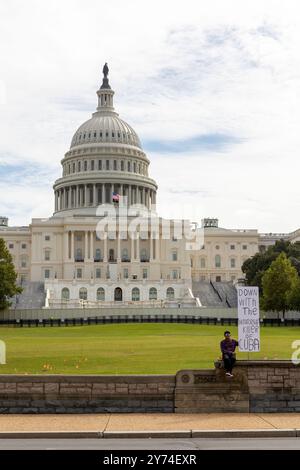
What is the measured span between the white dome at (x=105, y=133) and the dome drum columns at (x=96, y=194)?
40.2 ft

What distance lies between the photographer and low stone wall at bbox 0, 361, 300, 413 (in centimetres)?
2694

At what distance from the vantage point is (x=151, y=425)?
79.8 feet

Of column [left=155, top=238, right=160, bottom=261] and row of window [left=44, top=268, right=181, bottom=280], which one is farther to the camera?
column [left=155, top=238, right=160, bottom=261]

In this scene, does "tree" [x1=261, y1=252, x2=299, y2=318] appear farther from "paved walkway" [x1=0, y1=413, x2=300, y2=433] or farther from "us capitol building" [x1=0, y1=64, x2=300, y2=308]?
"paved walkway" [x1=0, y1=413, x2=300, y2=433]

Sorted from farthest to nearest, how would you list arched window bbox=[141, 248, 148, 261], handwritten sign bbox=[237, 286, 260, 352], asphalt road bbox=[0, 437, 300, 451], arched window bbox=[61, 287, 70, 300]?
arched window bbox=[141, 248, 148, 261], arched window bbox=[61, 287, 70, 300], handwritten sign bbox=[237, 286, 260, 352], asphalt road bbox=[0, 437, 300, 451]

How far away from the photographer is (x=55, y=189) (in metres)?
196

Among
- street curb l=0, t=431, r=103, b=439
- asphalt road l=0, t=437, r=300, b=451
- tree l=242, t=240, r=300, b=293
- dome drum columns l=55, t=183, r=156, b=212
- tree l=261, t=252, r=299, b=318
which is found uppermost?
Answer: dome drum columns l=55, t=183, r=156, b=212

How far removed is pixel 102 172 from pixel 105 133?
1240cm

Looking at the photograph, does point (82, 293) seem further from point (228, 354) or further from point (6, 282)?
point (228, 354)

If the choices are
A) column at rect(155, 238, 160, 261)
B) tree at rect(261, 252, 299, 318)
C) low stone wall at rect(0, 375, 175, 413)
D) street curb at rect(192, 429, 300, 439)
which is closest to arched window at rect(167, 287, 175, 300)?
column at rect(155, 238, 160, 261)

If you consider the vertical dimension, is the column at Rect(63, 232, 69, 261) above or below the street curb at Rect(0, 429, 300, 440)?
above

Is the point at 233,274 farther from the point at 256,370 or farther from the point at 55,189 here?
the point at 256,370

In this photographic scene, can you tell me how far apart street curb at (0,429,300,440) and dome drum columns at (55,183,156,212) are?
163266 mm
